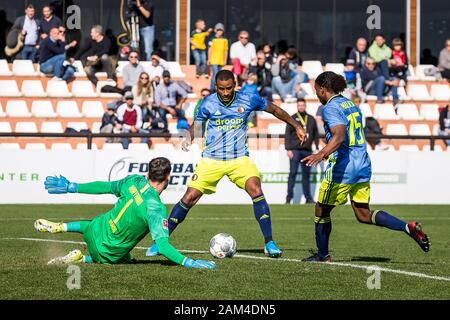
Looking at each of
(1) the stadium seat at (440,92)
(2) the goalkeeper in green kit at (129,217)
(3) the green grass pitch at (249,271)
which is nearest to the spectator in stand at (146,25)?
(1) the stadium seat at (440,92)

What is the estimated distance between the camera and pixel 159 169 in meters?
10.1

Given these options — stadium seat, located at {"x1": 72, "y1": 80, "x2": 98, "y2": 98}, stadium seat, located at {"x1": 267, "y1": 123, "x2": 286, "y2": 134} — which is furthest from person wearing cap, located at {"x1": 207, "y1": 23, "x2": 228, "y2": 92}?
stadium seat, located at {"x1": 72, "y1": 80, "x2": 98, "y2": 98}

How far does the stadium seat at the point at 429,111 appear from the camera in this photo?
28.6 meters

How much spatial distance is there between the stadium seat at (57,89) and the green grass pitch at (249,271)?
10952 millimetres

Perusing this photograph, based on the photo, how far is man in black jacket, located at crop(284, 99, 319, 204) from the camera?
23438 mm

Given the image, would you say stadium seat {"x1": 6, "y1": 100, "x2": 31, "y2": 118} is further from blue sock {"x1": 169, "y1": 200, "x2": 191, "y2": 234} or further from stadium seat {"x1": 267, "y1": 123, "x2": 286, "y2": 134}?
blue sock {"x1": 169, "y1": 200, "x2": 191, "y2": 234}

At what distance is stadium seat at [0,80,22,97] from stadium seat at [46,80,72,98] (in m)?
0.77

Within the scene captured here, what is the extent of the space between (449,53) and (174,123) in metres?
8.58

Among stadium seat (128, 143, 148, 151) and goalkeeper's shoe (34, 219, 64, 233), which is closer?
goalkeeper's shoe (34, 219, 64, 233)

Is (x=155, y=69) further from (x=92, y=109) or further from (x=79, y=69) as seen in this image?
(x=79, y=69)

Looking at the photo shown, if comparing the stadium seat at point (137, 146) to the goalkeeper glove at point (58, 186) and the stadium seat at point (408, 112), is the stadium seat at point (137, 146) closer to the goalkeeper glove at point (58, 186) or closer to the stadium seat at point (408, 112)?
the stadium seat at point (408, 112)

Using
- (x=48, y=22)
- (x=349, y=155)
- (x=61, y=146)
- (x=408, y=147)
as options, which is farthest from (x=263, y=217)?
(x=48, y=22)

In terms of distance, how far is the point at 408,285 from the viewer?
945 cm

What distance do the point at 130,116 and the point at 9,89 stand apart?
15.3 feet
